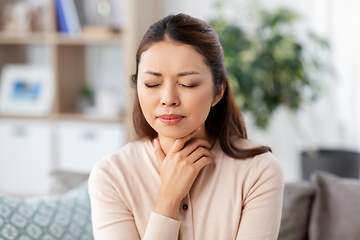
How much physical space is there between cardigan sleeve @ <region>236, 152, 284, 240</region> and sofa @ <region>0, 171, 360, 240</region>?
42 cm

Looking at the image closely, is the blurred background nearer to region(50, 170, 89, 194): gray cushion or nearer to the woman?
region(50, 170, 89, 194): gray cushion

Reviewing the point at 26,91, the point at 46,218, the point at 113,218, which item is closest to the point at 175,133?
the point at 113,218

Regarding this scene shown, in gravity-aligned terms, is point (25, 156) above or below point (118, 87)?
A: below

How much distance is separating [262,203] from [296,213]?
1.60 ft

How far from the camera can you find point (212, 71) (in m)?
1.07

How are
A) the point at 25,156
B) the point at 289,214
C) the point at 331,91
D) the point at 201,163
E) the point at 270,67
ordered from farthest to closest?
the point at 25,156
the point at 331,91
the point at 270,67
the point at 289,214
the point at 201,163

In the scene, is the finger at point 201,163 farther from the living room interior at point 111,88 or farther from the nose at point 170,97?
the living room interior at point 111,88

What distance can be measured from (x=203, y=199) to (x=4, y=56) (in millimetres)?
3298

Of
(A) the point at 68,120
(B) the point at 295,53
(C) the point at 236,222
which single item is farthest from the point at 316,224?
(A) the point at 68,120

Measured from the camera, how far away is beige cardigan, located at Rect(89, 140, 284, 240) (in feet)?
3.53

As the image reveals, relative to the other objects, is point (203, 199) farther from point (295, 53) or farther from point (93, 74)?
point (93, 74)

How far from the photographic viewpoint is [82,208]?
1484 mm

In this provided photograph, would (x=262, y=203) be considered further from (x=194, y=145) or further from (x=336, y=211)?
(x=336, y=211)

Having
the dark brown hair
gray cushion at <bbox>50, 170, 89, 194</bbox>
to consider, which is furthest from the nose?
gray cushion at <bbox>50, 170, 89, 194</bbox>
